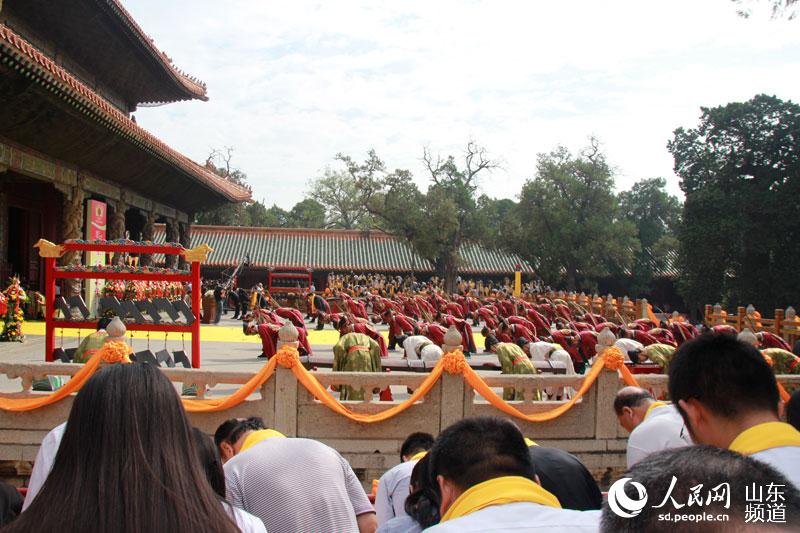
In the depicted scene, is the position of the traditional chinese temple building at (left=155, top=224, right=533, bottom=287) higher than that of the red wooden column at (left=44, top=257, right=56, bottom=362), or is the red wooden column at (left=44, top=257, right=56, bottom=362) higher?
the traditional chinese temple building at (left=155, top=224, right=533, bottom=287)

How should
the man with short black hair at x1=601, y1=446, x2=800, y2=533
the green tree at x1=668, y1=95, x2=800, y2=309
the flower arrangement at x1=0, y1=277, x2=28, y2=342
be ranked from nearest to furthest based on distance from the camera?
1. the man with short black hair at x1=601, y1=446, x2=800, y2=533
2. the flower arrangement at x1=0, y1=277, x2=28, y2=342
3. the green tree at x1=668, y1=95, x2=800, y2=309

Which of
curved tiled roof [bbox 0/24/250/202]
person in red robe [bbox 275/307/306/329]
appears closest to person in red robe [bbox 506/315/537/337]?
person in red robe [bbox 275/307/306/329]

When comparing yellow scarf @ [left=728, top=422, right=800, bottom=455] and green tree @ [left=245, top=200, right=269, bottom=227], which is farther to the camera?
green tree @ [left=245, top=200, right=269, bottom=227]

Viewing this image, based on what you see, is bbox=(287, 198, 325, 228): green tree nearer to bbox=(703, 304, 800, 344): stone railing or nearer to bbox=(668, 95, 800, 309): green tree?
bbox=(668, 95, 800, 309): green tree

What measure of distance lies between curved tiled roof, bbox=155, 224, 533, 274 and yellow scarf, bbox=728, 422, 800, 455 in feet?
118

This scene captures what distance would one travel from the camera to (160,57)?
2166cm

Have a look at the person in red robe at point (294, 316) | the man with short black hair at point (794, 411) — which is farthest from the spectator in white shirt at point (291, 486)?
the person in red robe at point (294, 316)

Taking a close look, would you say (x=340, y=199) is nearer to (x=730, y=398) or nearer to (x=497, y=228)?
(x=497, y=228)

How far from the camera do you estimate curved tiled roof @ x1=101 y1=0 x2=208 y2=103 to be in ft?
57.3

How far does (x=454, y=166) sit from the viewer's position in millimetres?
40500

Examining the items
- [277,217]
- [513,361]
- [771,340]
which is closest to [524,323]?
[771,340]

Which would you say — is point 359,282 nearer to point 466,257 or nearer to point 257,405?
point 466,257

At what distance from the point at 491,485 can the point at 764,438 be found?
1114 millimetres

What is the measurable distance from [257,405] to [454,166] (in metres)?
34.6
